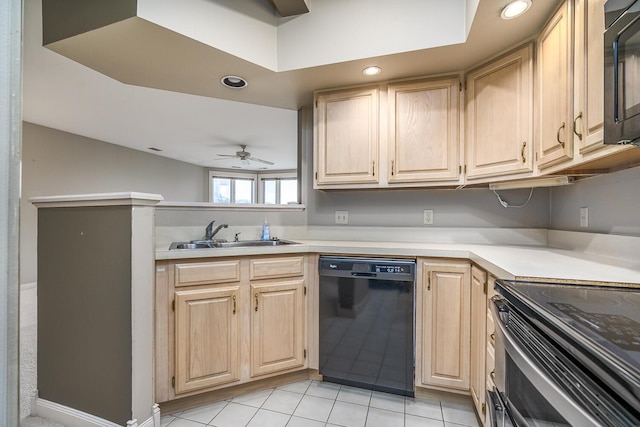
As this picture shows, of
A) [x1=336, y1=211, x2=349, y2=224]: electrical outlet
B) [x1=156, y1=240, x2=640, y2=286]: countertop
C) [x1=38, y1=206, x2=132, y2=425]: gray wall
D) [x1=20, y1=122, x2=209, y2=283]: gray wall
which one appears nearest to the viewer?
[x1=156, y1=240, x2=640, y2=286]: countertop

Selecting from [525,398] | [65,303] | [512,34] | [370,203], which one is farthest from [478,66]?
[65,303]

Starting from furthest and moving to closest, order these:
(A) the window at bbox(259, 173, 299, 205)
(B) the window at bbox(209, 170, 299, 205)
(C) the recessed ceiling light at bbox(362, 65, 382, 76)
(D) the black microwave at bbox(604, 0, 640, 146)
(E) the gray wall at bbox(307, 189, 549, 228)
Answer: (A) the window at bbox(259, 173, 299, 205), (B) the window at bbox(209, 170, 299, 205), (E) the gray wall at bbox(307, 189, 549, 228), (C) the recessed ceiling light at bbox(362, 65, 382, 76), (D) the black microwave at bbox(604, 0, 640, 146)

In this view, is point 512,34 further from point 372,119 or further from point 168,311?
point 168,311

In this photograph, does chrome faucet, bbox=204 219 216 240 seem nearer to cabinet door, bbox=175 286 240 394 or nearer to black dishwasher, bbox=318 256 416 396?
cabinet door, bbox=175 286 240 394

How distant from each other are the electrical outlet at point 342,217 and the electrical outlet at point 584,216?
1.51 meters

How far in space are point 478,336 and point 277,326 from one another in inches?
46.7

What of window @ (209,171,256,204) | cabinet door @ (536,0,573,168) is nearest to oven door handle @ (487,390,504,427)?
cabinet door @ (536,0,573,168)

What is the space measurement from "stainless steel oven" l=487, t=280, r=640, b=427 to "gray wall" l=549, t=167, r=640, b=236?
631mm

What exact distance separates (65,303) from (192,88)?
1680 mm

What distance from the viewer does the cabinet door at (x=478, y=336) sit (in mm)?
1502

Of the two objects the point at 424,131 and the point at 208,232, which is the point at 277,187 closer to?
the point at 208,232

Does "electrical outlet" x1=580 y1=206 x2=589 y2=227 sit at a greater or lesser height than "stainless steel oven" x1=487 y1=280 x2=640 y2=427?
greater

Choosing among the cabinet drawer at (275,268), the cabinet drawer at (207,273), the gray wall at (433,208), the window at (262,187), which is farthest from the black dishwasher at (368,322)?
the window at (262,187)

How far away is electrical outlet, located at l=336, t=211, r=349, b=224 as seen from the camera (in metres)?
2.51
